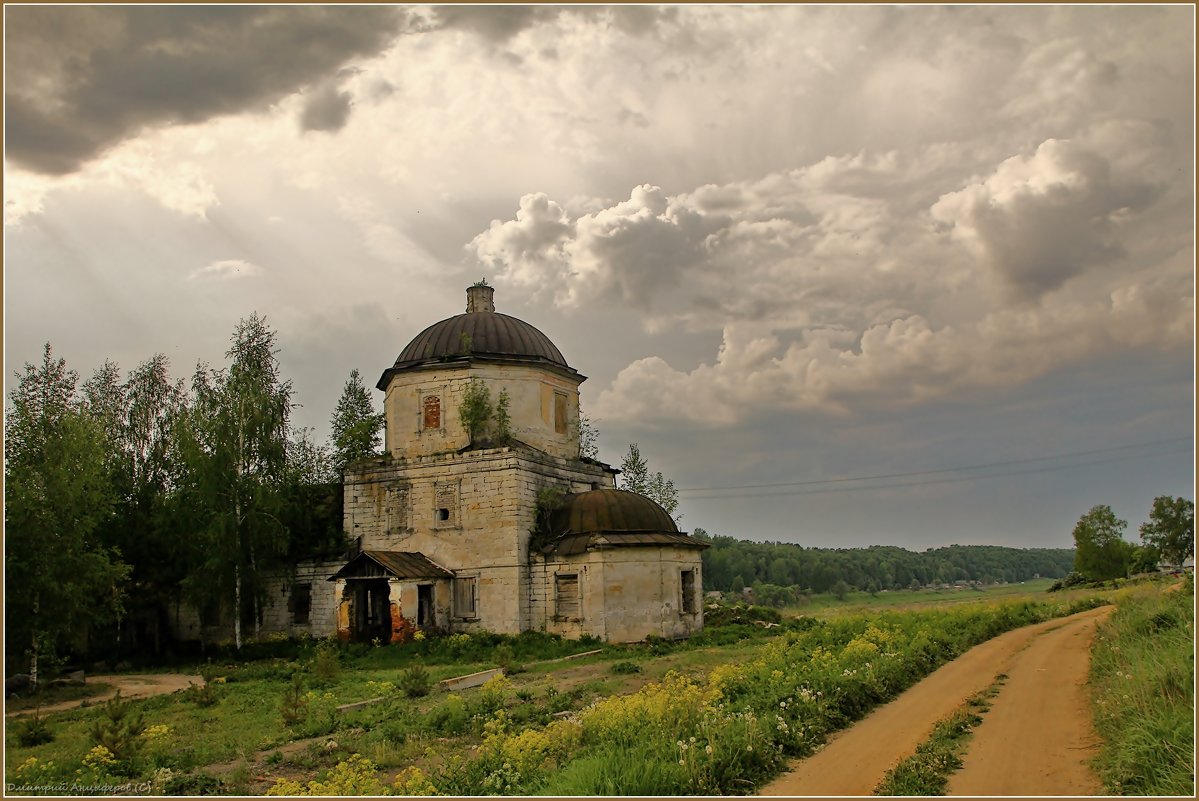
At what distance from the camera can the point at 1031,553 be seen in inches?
5157

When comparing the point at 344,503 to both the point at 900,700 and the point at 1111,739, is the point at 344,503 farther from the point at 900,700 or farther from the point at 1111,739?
the point at 1111,739

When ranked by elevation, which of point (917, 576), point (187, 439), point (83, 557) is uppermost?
point (187, 439)

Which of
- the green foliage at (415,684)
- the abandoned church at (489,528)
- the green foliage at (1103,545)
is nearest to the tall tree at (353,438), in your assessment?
the abandoned church at (489,528)

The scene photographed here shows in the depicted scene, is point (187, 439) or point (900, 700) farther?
point (187, 439)

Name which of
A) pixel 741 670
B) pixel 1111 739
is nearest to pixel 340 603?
pixel 741 670

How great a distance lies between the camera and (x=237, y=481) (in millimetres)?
29141

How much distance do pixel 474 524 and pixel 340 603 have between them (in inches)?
192

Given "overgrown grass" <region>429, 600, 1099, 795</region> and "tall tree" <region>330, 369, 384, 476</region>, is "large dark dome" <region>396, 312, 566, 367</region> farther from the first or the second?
"overgrown grass" <region>429, 600, 1099, 795</region>

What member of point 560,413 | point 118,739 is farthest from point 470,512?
point 118,739

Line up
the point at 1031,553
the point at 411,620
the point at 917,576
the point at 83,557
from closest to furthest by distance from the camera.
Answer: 1. the point at 83,557
2. the point at 411,620
3. the point at 917,576
4. the point at 1031,553

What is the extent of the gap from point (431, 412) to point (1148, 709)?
24321 millimetres

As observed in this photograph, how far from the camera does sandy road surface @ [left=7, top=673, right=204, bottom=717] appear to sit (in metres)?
19.8

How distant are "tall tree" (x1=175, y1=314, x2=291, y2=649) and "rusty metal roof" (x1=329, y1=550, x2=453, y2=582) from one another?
3.21 m

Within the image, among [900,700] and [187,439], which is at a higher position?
[187,439]
